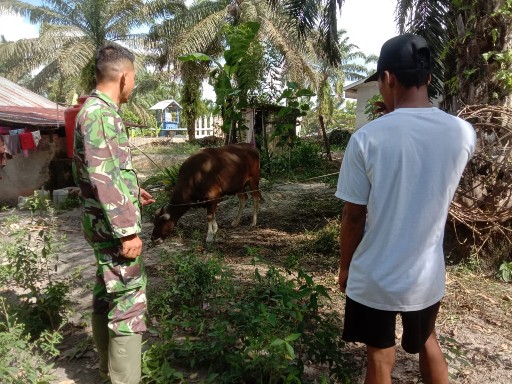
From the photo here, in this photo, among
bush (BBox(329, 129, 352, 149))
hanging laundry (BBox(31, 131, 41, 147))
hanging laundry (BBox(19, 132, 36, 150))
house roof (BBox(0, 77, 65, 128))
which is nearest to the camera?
hanging laundry (BBox(19, 132, 36, 150))

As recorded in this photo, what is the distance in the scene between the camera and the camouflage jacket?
225 cm

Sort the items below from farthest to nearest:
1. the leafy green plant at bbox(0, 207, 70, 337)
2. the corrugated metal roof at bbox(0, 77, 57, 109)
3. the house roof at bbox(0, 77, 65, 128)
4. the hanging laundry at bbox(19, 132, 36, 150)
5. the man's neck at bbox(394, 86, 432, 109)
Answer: the corrugated metal roof at bbox(0, 77, 57, 109)
the house roof at bbox(0, 77, 65, 128)
the hanging laundry at bbox(19, 132, 36, 150)
the leafy green plant at bbox(0, 207, 70, 337)
the man's neck at bbox(394, 86, 432, 109)

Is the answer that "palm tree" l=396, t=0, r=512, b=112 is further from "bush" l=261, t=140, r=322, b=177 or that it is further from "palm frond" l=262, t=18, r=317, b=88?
"palm frond" l=262, t=18, r=317, b=88

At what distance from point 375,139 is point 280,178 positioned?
967 cm

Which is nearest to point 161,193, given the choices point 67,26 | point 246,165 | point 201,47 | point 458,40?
point 246,165

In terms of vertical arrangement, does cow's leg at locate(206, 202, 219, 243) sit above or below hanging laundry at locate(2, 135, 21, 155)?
below

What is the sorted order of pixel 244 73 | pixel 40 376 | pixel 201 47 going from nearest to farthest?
pixel 40 376 → pixel 244 73 → pixel 201 47

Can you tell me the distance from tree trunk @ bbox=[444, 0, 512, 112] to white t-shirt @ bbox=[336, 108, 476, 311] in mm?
2985

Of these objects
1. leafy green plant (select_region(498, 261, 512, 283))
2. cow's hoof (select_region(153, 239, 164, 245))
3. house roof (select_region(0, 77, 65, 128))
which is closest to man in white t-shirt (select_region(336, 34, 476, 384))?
leafy green plant (select_region(498, 261, 512, 283))

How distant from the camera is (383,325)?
6.24 feet

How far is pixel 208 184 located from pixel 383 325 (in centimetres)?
501

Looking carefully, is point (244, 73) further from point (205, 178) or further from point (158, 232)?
point (158, 232)

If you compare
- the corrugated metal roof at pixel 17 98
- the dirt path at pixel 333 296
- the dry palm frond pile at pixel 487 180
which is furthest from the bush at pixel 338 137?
the dry palm frond pile at pixel 487 180

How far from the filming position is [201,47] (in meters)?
19.7
